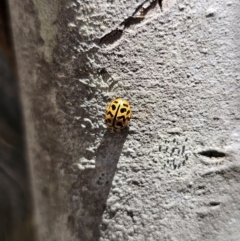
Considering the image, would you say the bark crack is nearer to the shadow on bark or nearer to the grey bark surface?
the grey bark surface

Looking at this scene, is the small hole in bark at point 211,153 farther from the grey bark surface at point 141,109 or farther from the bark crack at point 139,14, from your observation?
the bark crack at point 139,14

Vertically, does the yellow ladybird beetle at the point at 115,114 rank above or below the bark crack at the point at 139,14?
below

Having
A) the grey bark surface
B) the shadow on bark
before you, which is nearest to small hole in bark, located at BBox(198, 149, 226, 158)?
the grey bark surface

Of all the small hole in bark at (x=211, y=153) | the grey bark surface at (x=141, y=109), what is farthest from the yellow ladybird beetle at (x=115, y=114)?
the small hole in bark at (x=211, y=153)

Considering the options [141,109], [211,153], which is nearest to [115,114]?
[141,109]

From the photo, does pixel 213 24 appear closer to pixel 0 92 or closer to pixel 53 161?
pixel 53 161

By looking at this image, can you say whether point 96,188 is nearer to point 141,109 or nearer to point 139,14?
point 141,109
